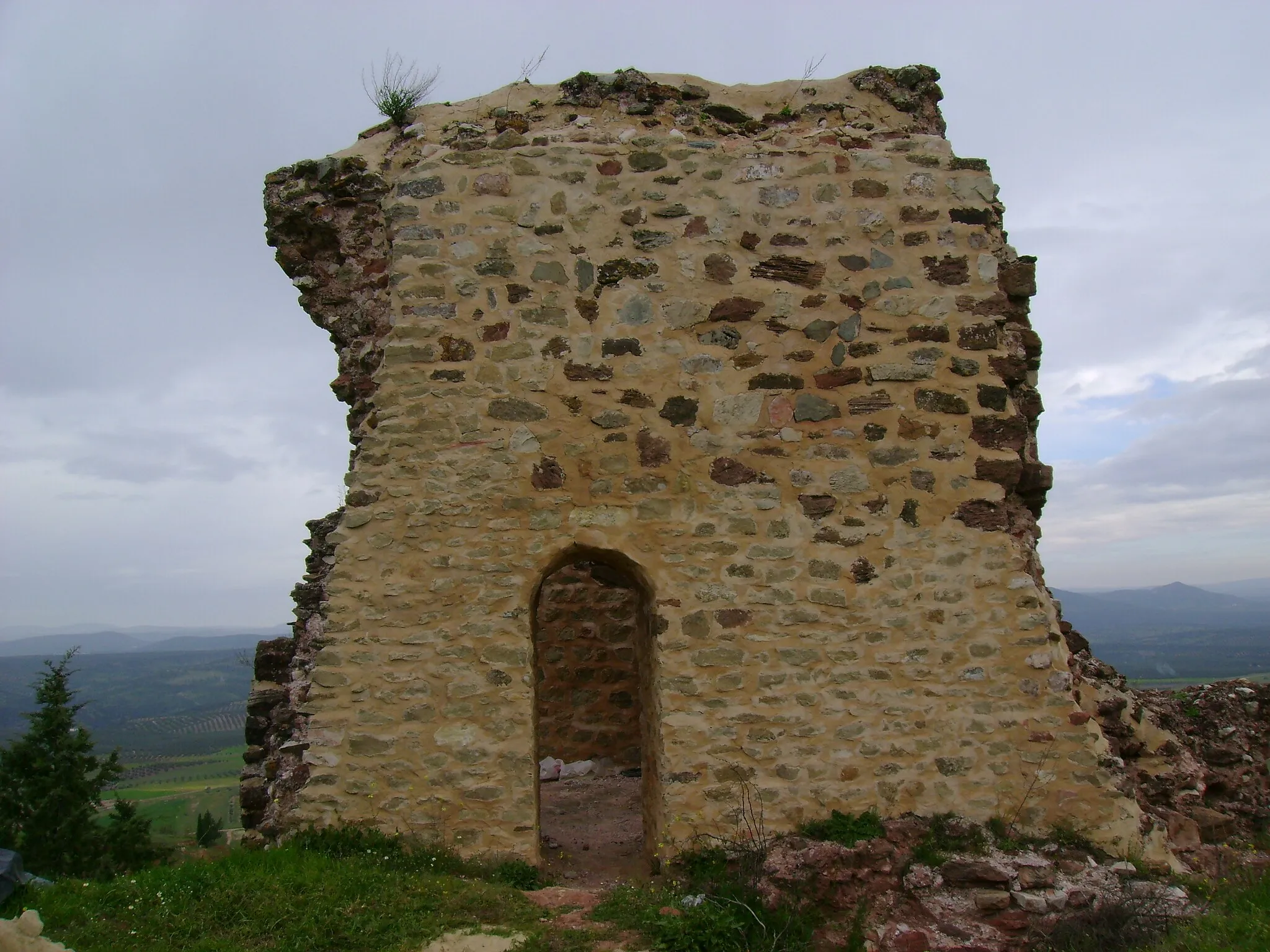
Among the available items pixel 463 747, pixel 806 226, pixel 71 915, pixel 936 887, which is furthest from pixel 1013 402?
pixel 71 915

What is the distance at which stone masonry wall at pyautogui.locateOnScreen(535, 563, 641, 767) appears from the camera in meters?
8.67

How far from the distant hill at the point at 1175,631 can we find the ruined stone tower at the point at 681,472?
1.70 meters

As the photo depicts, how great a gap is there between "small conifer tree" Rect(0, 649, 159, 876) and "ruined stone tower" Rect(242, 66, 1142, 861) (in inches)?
497

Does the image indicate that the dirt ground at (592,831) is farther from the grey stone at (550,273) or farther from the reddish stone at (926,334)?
the reddish stone at (926,334)

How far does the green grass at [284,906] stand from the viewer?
377 centimetres

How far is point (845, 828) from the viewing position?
194 inches

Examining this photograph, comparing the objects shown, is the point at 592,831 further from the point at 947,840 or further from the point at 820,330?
the point at 820,330

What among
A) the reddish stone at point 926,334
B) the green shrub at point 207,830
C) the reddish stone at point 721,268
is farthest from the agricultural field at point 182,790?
the reddish stone at point 926,334

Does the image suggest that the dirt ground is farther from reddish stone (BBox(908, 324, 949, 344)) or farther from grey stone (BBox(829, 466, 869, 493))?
reddish stone (BBox(908, 324, 949, 344))

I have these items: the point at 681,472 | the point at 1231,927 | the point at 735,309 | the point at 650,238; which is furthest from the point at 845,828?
the point at 650,238

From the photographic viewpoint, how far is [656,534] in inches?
208

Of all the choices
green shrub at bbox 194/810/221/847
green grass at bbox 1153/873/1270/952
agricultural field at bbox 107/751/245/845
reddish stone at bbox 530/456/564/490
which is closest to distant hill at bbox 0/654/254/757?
agricultural field at bbox 107/751/245/845

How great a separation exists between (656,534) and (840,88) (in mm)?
3799

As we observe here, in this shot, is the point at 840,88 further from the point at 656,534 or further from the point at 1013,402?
the point at 656,534
